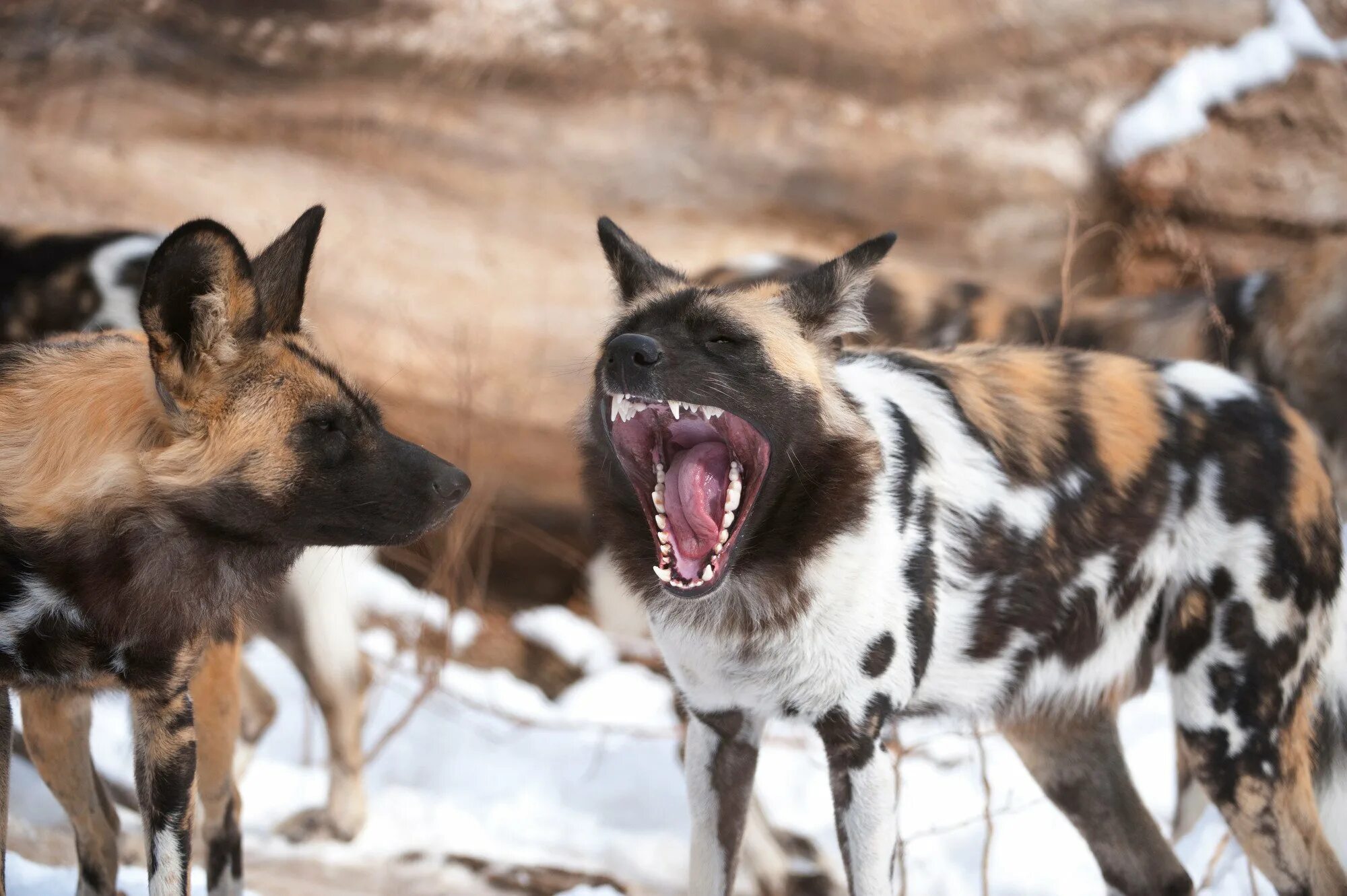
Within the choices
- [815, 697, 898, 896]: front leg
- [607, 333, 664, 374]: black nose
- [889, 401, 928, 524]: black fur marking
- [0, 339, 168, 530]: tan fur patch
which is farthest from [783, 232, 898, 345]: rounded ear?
[0, 339, 168, 530]: tan fur patch

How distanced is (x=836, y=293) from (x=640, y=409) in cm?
39

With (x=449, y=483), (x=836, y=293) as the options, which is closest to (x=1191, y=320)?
(x=836, y=293)

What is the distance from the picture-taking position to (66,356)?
226cm

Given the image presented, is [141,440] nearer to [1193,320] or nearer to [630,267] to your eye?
[630,267]

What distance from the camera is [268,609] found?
9.32 ft

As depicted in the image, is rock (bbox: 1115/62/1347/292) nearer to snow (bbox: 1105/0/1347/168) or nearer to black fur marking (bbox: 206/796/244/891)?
snow (bbox: 1105/0/1347/168)

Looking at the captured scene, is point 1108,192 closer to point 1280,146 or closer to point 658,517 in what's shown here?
point 1280,146

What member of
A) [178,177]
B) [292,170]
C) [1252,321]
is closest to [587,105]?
[292,170]

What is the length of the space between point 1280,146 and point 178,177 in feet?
15.2

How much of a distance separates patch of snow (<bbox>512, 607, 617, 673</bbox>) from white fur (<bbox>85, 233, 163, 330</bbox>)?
2.06m

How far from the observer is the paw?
3.45 m

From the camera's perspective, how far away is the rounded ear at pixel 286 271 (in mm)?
2135

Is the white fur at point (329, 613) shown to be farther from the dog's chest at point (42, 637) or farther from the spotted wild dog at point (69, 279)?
the dog's chest at point (42, 637)

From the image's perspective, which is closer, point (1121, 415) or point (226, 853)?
point (226, 853)
